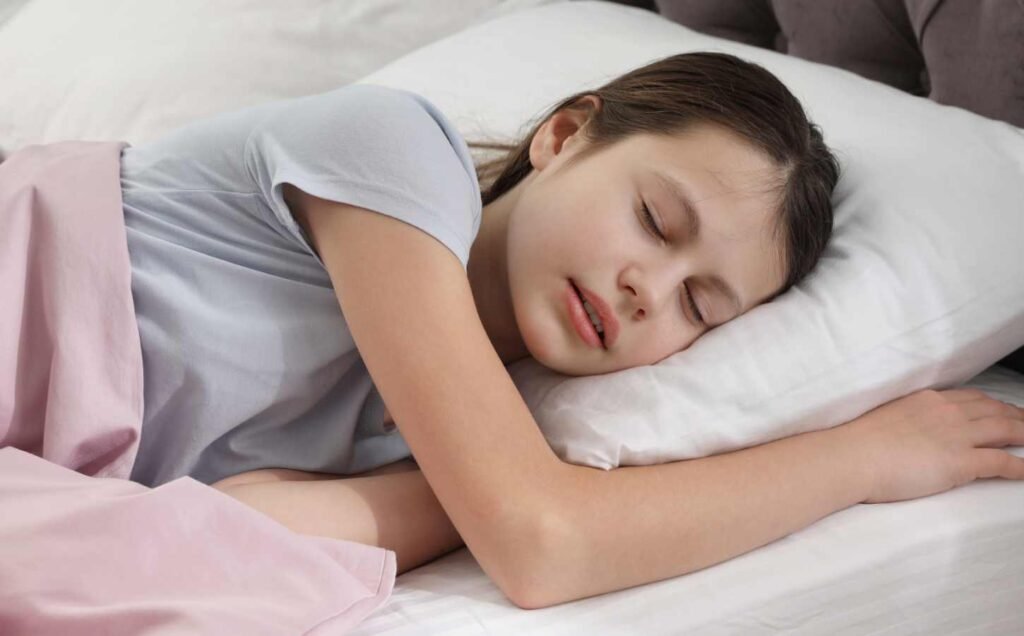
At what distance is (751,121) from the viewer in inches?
40.4

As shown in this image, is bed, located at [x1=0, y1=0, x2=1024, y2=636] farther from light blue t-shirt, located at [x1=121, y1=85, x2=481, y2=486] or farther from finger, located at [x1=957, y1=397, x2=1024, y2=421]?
light blue t-shirt, located at [x1=121, y1=85, x2=481, y2=486]

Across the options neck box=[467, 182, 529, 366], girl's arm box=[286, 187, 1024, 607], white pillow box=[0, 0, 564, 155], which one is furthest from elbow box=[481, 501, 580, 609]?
white pillow box=[0, 0, 564, 155]

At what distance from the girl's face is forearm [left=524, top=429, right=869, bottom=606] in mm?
129

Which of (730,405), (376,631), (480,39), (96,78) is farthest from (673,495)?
(96,78)

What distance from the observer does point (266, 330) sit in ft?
3.22

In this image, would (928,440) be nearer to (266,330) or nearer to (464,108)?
(266,330)

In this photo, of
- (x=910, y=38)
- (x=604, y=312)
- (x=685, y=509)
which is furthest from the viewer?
(x=910, y=38)

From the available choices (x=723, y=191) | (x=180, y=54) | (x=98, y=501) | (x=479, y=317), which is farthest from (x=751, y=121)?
(x=180, y=54)

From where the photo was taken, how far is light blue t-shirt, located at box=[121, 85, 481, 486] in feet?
3.05

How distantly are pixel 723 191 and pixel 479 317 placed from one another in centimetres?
23

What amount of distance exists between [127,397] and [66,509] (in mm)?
195

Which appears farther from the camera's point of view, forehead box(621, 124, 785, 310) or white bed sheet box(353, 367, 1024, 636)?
forehead box(621, 124, 785, 310)

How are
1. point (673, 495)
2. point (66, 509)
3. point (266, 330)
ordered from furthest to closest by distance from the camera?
point (266, 330), point (673, 495), point (66, 509)

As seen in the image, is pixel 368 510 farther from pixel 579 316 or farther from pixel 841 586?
pixel 841 586
